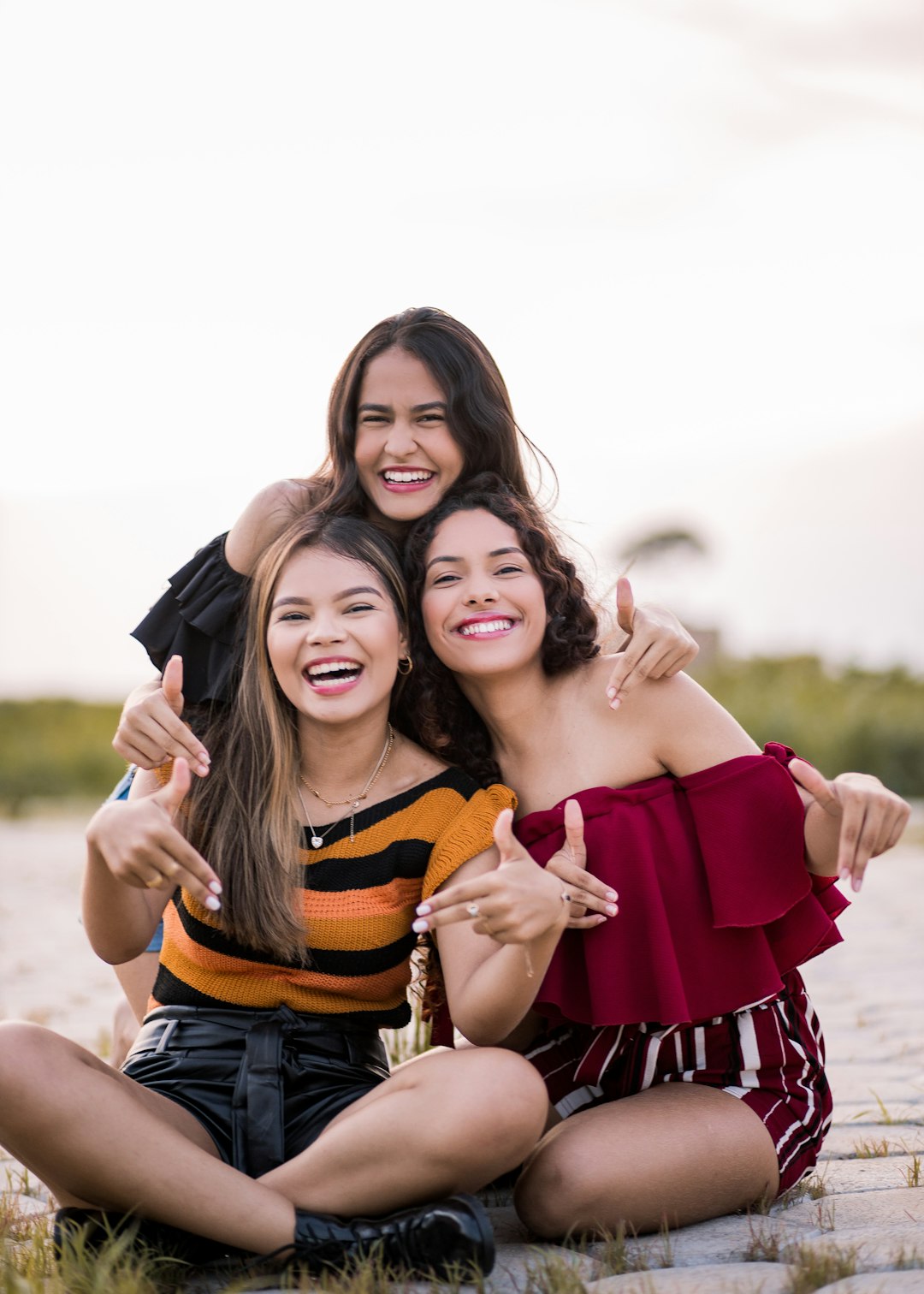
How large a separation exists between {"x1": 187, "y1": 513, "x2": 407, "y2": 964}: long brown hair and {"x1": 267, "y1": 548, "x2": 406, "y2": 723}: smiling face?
0.05m

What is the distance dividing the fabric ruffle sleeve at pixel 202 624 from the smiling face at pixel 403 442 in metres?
0.42

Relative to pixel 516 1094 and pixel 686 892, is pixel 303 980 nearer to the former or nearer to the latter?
pixel 516 1094

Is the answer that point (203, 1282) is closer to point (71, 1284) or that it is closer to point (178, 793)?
Answer: point (71, 1284)

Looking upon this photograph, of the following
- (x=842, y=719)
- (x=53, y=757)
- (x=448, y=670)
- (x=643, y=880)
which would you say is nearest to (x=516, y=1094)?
(x=643, y=880)

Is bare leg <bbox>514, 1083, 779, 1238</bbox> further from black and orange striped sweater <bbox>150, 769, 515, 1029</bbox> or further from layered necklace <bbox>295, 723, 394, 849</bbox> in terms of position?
layered necklace <bbox>295, 723, 394, 849</bbox>

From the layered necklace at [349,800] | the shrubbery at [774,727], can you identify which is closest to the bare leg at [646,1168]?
the layered necklace at [349,800]

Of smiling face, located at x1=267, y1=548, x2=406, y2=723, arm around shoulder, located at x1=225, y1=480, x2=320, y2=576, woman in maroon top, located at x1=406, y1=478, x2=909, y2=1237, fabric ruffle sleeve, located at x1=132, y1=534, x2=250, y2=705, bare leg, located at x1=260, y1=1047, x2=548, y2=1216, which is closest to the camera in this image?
bare leg, located at x1=260, y1=1047, x2=548, y2=1216

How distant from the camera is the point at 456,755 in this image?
9.54 feet

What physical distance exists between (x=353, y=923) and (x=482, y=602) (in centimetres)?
73

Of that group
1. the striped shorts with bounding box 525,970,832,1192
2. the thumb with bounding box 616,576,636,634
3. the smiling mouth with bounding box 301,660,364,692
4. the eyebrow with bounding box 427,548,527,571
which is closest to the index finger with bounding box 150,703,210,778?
the smiling mouth with bounding box 301,660,364,692

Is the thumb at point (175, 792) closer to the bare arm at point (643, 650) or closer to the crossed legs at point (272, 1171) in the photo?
the crossed legs at point (272, 1171)

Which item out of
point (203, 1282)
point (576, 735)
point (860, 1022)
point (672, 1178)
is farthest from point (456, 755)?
point (860, 1022)

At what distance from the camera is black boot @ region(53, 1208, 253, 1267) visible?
7.25ft

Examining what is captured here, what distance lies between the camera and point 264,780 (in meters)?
2.71
